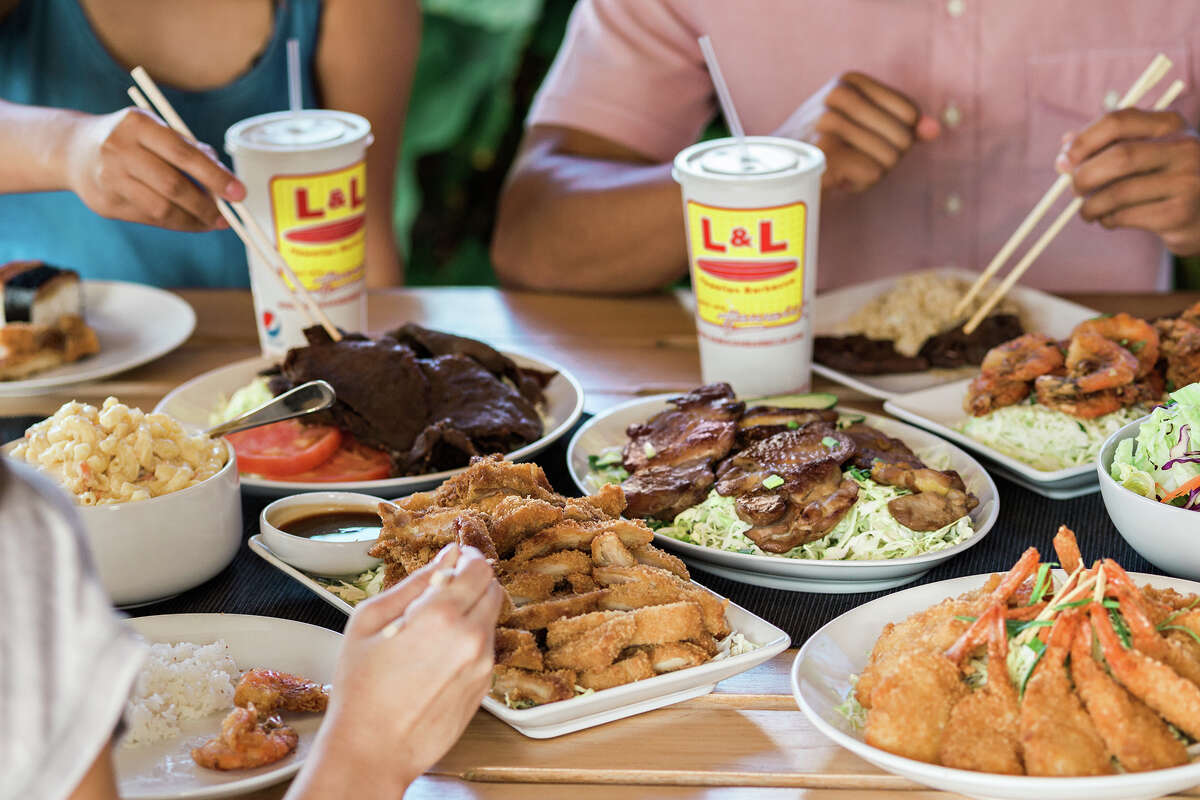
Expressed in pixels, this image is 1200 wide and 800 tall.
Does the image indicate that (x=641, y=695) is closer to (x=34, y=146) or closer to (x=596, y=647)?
(x=596, y=647)

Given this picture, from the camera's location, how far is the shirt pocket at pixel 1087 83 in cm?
312

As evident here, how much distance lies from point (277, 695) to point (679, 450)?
0.76 m

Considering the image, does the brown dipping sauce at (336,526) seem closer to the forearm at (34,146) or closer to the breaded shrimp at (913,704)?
the breaded shrimp at (913,704)

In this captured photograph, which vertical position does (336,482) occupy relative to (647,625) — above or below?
below

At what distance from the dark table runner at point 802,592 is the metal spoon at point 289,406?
0.16 metres

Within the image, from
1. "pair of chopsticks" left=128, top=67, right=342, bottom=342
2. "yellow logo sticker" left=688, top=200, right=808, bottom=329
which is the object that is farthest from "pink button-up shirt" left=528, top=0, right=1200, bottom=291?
"pair of chopsticks" left=128, top=67, right=342, bottom=342

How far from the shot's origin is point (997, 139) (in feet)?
10.6

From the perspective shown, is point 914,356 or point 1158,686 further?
point 914,356

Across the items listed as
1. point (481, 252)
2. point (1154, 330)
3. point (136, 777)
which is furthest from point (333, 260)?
point (481, 252)

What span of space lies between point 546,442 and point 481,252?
4.11 metres

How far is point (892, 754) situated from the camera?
1.18 m

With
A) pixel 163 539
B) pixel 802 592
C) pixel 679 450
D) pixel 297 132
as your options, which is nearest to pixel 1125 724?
pixel 802 592

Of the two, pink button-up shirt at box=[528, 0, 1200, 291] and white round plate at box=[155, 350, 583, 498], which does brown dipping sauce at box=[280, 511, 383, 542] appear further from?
pink button-up shirt at box=[528, 0, 1200, 291]

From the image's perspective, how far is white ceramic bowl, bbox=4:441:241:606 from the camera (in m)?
1.59
